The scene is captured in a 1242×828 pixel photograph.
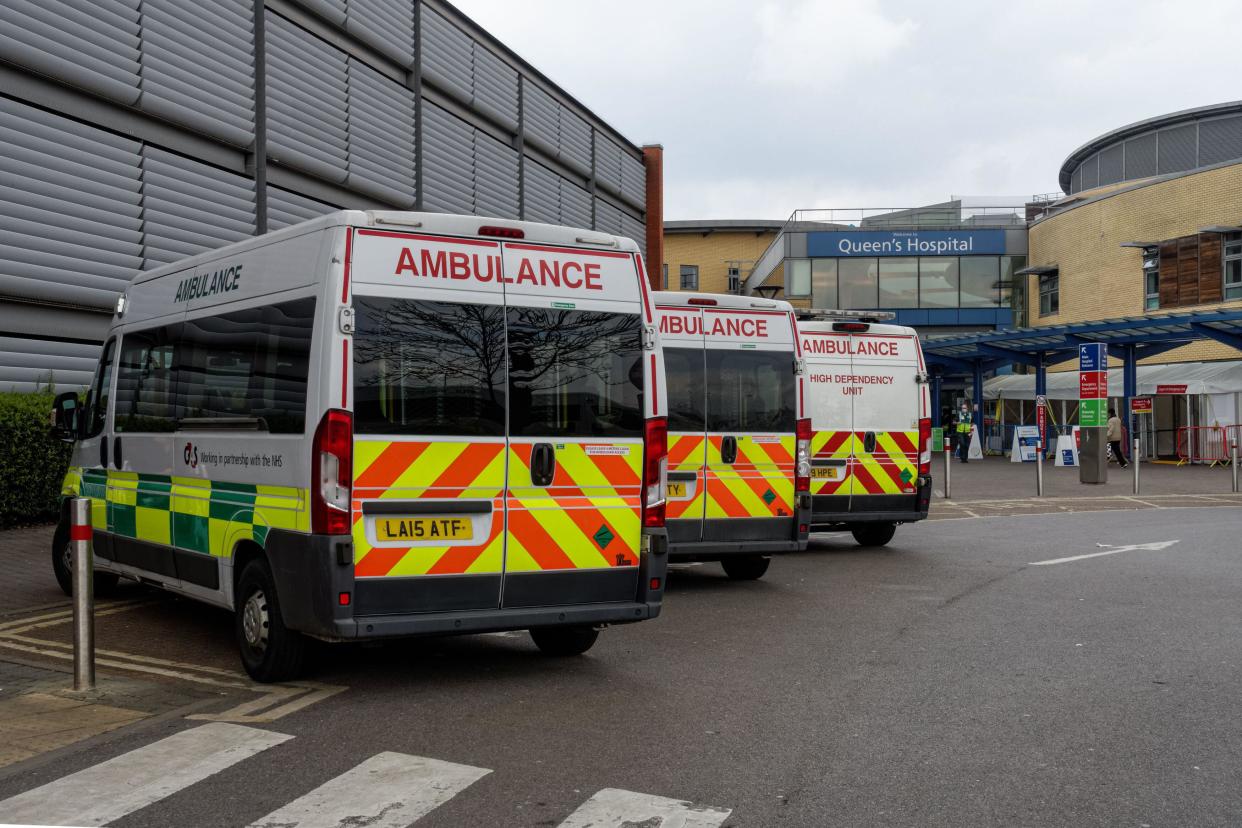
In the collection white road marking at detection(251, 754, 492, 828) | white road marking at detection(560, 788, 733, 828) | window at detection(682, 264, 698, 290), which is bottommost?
white road marking at detection(560, 788, 733, 828)

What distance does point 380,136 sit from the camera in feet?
70.4

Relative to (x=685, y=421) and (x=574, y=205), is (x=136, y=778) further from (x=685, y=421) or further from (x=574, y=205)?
(x=574, y=205)

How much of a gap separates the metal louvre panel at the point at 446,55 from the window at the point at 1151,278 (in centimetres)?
2730

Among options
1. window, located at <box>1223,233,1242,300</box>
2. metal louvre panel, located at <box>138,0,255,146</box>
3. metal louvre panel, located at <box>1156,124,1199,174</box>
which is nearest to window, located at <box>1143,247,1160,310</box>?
window, located at <box>1223,233,1242,300</box>

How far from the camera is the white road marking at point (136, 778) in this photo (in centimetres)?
449

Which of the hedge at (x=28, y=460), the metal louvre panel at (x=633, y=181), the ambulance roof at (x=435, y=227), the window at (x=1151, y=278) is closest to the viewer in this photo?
the ambulance roof at (x=435, y=227)

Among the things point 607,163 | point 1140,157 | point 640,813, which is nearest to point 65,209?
point 640,813

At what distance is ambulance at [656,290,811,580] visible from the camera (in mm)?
10617

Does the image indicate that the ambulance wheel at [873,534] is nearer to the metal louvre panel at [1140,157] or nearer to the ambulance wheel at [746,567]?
the ambulance wheel at [746,567]

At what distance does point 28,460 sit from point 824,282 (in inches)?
1673

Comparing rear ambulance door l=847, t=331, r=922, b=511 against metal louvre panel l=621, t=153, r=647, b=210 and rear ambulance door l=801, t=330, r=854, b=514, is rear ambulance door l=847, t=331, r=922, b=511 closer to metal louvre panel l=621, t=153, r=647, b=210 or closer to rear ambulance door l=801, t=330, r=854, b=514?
rear ambulance door l=801, t=330, r=854, b=514

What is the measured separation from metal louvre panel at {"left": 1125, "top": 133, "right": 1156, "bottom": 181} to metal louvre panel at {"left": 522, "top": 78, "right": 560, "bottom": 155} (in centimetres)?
3662

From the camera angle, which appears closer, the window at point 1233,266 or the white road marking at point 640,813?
the white road marking at point 640,813

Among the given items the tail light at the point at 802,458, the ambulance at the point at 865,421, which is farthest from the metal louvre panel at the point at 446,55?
the tail light at the point at 802,458
